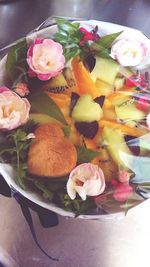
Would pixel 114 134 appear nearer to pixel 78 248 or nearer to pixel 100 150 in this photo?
pixel 100 150

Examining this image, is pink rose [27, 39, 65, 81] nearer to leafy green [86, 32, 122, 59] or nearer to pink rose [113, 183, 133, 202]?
leafy green [86, 32, 122, 59]

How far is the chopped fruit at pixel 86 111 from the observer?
634 millimetres

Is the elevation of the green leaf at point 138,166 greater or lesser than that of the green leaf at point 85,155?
lesser

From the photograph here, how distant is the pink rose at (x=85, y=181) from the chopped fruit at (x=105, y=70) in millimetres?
146

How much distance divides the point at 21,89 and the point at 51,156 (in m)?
0.12

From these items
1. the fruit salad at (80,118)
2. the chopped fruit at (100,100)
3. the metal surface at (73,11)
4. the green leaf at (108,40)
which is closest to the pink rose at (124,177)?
the fruit salad at (80,118)

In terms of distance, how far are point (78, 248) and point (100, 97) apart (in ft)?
0.75

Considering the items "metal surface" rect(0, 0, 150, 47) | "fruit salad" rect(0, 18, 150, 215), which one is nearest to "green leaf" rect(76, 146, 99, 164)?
"fruit salad" rect(0, 18, 150, 215)

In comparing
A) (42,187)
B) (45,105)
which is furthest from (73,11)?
(42,187)

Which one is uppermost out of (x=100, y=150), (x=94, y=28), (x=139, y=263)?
(x=94, y=28)

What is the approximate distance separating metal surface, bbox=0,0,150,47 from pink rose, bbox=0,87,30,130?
0.31 meters

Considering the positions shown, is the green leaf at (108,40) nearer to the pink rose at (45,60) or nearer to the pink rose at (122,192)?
the pink rose at (45,60)

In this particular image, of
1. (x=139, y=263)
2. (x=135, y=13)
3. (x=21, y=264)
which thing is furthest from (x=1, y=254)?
(x=135, y=13)

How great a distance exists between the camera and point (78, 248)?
0.67m
